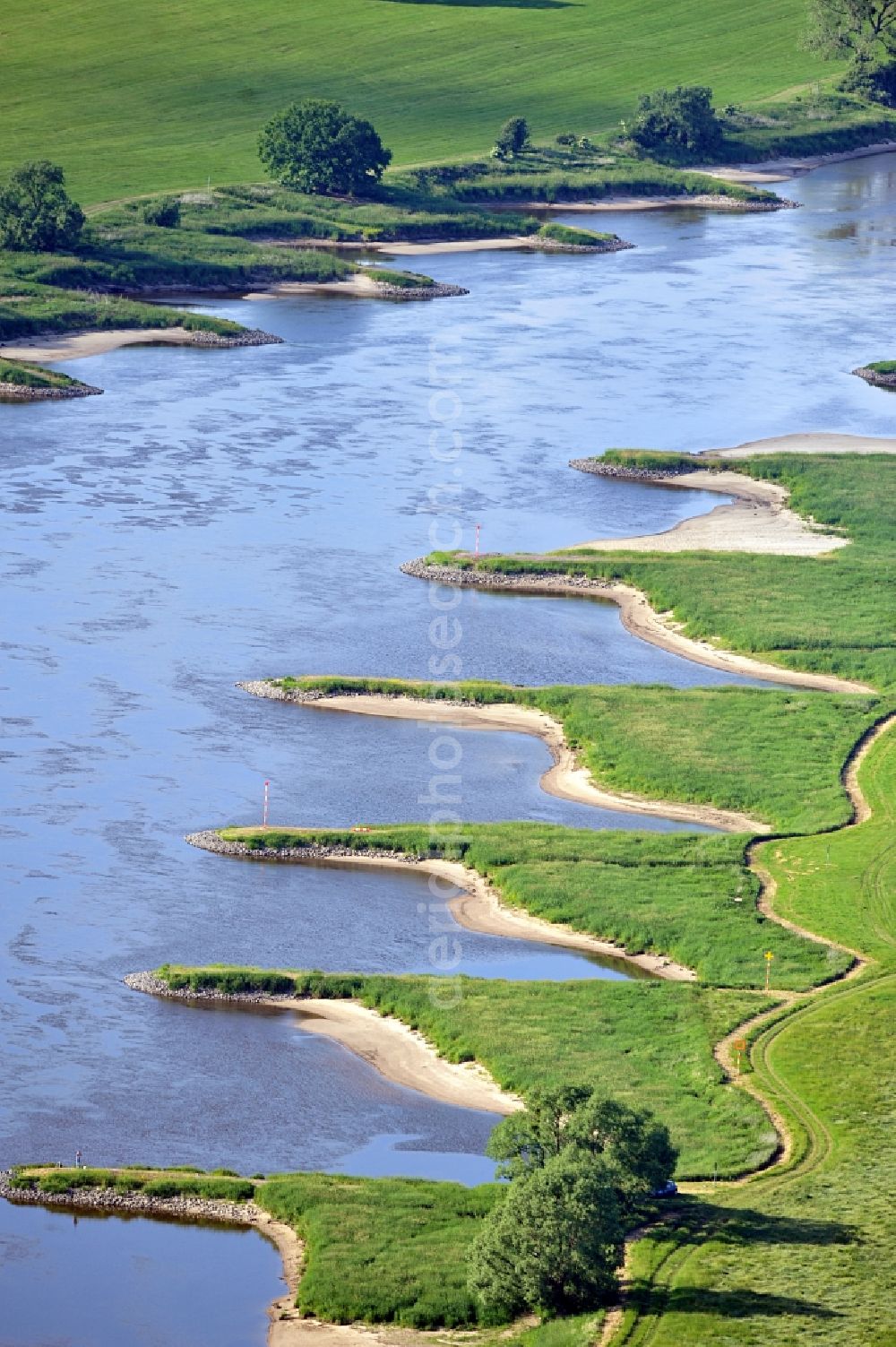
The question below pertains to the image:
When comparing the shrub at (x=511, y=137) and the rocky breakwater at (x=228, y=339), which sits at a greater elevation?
the shrub at (x=511, y=137)

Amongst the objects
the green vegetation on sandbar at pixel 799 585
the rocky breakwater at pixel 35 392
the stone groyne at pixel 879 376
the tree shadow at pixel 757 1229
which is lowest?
the tree shadow at pixel 757 1229

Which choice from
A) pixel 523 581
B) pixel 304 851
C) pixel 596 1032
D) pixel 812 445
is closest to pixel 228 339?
pixel 812 445

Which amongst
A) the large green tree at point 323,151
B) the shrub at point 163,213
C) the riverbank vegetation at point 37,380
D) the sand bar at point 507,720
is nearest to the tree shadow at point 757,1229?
the sand bar at point 507,720

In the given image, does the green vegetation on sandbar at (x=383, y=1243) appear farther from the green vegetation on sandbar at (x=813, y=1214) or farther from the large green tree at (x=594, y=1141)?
the green vegetation on sandbar at (x=813, y=1214)

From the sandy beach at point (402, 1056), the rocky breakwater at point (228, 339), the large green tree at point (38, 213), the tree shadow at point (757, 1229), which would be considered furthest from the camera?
the large green tree at point (38, 213)

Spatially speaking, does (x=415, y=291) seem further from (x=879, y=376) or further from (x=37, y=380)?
(x=37, y=380)

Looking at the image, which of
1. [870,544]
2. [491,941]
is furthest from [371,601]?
[491,941]
